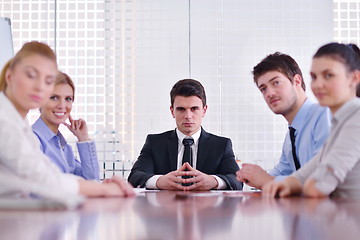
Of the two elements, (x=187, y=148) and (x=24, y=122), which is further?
(x=187, y=148)

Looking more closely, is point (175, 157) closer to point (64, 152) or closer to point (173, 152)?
point (173, 152)

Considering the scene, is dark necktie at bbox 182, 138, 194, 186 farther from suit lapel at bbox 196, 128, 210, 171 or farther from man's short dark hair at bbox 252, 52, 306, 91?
man's short dark hair at bbox 252, 52, 306, 91

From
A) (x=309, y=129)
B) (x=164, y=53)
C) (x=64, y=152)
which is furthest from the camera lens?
(x=164, y=53)

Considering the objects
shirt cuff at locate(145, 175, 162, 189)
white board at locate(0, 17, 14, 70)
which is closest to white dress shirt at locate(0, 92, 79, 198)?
shirt cuff at locate(145, 175, 162, 189)

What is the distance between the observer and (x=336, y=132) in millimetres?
1042

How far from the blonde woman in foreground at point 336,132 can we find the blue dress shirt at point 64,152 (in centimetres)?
A: 90

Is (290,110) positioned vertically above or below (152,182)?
above

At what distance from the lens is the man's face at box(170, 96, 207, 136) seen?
2.41m

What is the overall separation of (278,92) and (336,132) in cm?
47

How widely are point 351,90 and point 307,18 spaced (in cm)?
376

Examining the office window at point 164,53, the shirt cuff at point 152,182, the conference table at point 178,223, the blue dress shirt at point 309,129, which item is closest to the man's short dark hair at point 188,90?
the shirt cuff at point 152,182

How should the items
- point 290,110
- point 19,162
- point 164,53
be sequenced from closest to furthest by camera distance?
point 19,162 → point 290,110 → point 164,53

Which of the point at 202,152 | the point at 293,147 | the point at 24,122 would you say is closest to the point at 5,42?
the point at 202,152

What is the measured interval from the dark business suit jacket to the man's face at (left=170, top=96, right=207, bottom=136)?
62 millimetres
